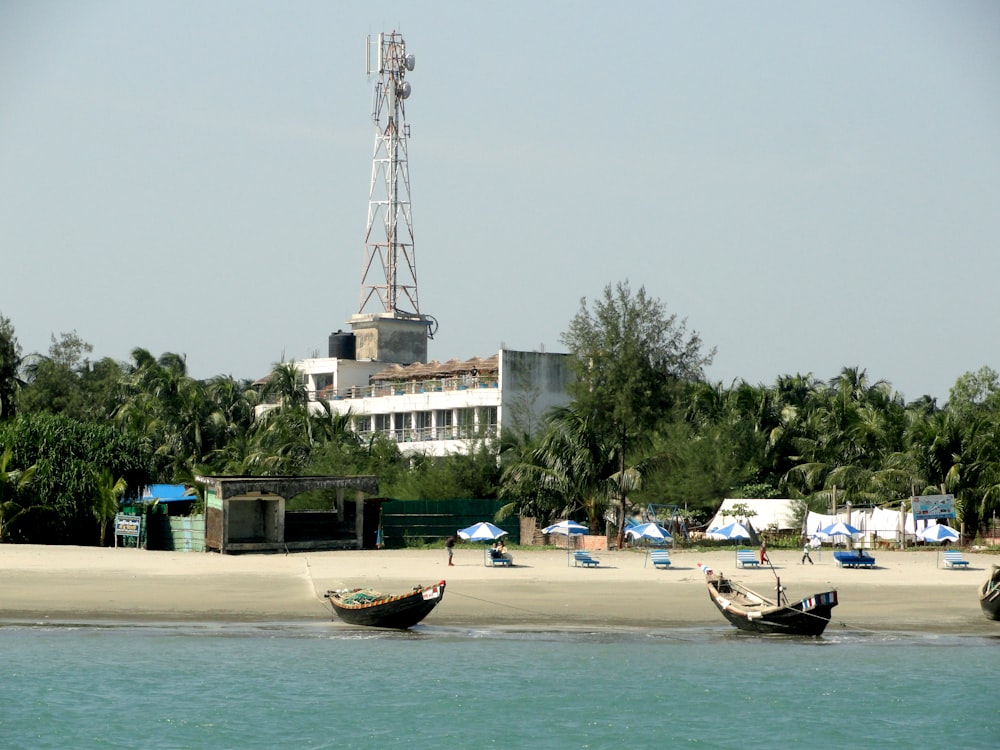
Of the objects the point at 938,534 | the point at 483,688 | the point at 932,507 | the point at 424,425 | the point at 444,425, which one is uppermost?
the point at 424,425

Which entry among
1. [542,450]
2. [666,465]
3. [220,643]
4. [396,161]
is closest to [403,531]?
[542,450]

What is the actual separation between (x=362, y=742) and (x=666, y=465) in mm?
32319

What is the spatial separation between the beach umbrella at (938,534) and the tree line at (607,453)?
594cm

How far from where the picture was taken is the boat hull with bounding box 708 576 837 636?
33.3m

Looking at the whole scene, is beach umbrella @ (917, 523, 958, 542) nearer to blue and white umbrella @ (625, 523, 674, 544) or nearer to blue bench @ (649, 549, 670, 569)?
blue and white umbrella @ (625, 523, 674, 544)

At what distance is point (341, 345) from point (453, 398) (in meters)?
16.0

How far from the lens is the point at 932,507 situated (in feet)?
162

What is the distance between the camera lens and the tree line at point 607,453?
53.1 m

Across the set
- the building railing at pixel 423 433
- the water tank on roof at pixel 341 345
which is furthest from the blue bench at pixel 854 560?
the water tank on roof at pixel 341 345

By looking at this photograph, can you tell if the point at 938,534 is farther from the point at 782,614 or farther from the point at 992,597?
the point at 782,614

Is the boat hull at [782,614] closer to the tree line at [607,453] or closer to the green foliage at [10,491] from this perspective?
the tree line at [607,453]

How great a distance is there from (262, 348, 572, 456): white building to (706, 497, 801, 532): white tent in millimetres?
16295

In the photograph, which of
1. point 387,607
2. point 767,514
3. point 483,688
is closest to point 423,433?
point 767,514

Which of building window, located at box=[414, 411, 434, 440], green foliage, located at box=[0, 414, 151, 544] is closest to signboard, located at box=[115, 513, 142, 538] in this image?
green foliage, located at box=[0, 414, 151, 544]
